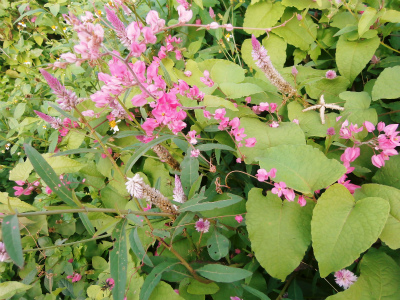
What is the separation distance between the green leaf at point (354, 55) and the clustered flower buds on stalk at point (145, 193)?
109cm

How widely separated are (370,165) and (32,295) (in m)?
1.89

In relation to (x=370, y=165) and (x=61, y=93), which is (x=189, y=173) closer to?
(x=61, y=93)

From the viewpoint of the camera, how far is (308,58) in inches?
67.0

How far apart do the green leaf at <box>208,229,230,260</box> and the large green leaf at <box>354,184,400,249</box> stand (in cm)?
51

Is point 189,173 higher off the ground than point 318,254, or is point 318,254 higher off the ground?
point 189,173

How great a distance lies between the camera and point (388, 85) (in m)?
1.13

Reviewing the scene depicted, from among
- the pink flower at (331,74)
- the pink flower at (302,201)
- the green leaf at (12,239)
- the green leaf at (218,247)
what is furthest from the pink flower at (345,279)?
the green leaf at (12,239)

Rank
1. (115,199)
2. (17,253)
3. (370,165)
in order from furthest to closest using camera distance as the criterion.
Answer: (115,199) → (370,165) → (17,253)

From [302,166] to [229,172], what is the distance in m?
0.31

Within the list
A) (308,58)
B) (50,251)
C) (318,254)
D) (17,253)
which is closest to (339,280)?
(318,254)

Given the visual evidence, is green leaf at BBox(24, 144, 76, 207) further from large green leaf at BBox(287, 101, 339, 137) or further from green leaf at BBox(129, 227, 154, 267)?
large green leaf at BBox(287, 101, 339, 137)

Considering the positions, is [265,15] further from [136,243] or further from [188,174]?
[136,243]

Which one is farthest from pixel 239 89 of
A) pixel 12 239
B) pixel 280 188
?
pixel 12 239

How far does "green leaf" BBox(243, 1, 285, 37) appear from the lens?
1.57 metres
